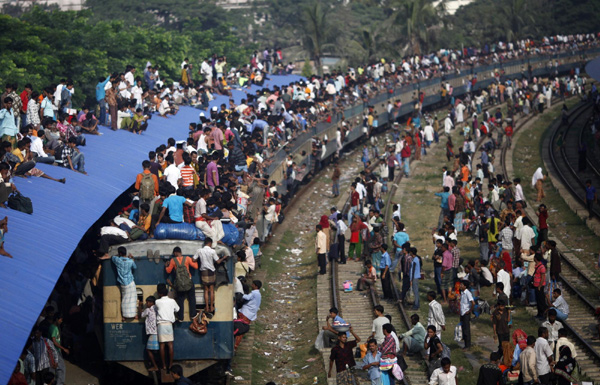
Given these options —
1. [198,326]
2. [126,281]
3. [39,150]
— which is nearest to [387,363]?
[198,326]

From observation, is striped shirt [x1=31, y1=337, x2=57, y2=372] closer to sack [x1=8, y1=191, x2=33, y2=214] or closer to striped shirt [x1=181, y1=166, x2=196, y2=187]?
sack [x1=8, y1=191, x2=33, y2=214]

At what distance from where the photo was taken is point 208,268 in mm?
14078

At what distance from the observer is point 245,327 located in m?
15.7

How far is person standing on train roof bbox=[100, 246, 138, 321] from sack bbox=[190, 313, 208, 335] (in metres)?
0.94

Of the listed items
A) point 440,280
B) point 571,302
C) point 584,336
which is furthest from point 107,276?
point 571,302

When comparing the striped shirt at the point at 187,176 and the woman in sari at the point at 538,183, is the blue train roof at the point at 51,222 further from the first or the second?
the woman in sari at the point at 538,183

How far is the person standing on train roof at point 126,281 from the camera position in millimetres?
13781

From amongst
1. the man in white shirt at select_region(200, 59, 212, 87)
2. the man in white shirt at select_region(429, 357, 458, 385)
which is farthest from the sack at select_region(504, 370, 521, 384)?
the man in white shirt at select_region(200, 59, 212, 87)

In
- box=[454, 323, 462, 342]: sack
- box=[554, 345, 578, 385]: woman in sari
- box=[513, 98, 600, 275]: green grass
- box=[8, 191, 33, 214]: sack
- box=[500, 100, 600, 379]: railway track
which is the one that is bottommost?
box=[513, 98, 600, 275]: green grass

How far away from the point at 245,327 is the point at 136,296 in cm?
246

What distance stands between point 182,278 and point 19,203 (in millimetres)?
3121

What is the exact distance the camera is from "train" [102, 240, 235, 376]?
46.1 feet

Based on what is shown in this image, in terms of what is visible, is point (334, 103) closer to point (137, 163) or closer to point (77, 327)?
point (137, 163)

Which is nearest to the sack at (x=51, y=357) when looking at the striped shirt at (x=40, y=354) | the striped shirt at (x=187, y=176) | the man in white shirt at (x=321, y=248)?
the striped shirt at (x=40, y=354)
